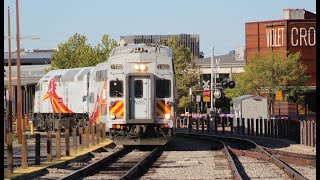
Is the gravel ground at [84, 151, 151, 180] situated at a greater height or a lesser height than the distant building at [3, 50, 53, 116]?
lesser

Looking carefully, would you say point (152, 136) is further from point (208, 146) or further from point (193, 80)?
point (193, 80)

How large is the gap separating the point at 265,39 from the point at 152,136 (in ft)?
199

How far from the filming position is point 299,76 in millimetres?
73625

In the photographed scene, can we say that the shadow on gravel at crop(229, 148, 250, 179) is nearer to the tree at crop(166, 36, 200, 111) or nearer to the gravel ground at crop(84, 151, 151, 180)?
the gravel ground at crop(84, 151, 151, 180)

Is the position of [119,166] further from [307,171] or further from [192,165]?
[307,171]

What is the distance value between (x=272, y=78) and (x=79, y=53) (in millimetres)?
19831

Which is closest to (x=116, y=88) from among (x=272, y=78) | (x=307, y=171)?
(x=307, y=171)

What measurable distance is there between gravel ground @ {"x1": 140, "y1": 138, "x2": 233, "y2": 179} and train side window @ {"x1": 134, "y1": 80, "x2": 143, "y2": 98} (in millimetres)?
2127

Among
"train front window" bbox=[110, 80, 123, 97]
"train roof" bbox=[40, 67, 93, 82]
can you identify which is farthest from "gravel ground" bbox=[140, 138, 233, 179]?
"train roof" bbox=[40, 67, 93, 82]

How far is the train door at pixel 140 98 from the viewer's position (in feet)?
89.7

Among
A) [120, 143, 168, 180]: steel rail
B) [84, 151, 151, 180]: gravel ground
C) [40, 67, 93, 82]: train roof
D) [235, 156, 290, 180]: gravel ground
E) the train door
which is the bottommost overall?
[84, 151, 151, 180]: gravel ground

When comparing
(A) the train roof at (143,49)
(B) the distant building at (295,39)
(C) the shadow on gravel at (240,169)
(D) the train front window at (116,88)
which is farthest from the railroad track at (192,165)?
(B) the distant building at (295,39)

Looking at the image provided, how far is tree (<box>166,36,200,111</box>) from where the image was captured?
77.2 meters

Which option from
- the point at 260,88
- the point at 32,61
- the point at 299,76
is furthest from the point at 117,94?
the point at 32,61
